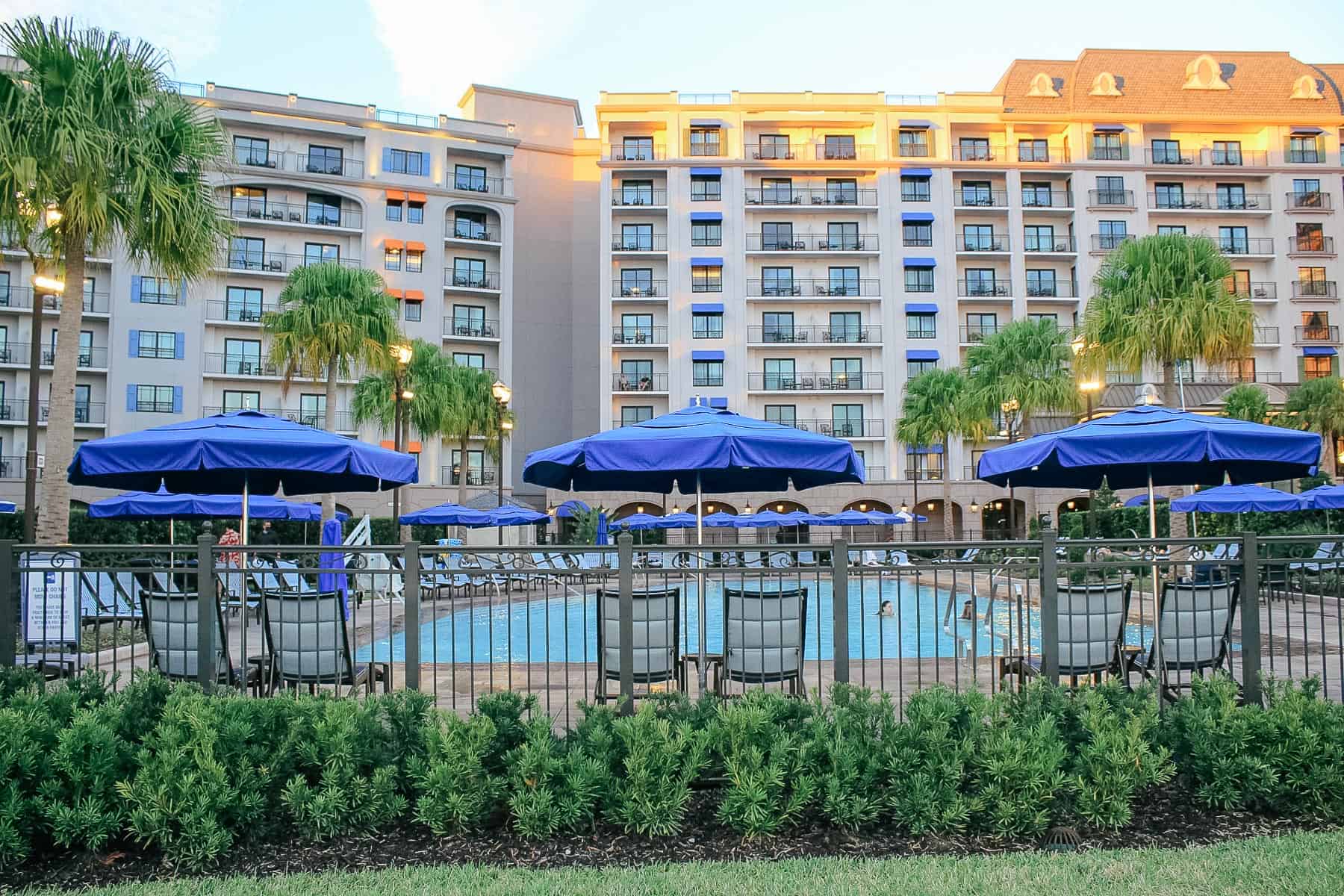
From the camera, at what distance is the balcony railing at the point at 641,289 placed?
4669 cm

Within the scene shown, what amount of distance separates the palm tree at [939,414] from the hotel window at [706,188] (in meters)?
14.0

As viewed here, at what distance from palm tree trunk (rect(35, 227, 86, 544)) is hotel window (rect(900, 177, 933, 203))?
41.0 metres

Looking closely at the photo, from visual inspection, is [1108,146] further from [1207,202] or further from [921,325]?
[921,325]

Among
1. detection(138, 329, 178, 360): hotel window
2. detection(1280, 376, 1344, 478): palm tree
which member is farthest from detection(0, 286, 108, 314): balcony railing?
detection(1280, 376, 1344, 478): palm tree

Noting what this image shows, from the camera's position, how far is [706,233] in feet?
154

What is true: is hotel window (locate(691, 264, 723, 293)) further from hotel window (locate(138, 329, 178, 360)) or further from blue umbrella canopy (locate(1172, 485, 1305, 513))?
blue umbrella canopy (locate(1172, 485, 1305, 513))

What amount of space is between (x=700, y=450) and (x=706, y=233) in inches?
1604

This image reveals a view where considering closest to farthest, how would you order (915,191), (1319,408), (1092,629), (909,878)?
(909,878)
(1092,629)
(1319,408)
(915,191)

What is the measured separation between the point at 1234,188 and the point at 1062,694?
174ft

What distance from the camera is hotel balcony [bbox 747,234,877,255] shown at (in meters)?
47.2

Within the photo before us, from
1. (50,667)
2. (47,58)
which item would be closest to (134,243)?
(47,58)

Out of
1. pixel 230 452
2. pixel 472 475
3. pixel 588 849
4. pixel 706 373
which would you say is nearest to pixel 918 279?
pixel 706 373

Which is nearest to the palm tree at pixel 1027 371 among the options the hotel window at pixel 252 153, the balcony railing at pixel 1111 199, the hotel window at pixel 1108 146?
the balcony railing at pixel 1111 199

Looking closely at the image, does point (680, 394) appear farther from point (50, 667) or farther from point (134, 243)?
point (50, 667)
